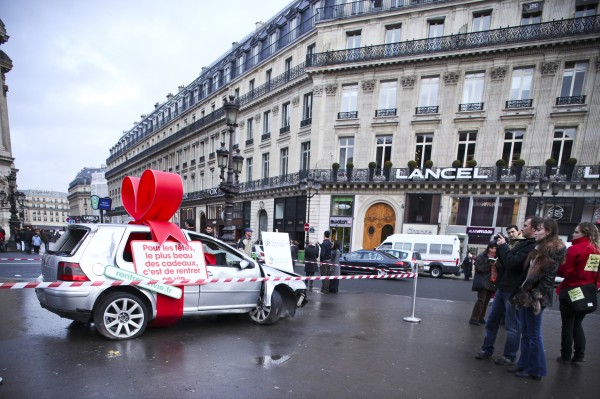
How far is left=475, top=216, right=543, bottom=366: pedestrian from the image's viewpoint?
13.2ft

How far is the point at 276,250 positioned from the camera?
799 cm

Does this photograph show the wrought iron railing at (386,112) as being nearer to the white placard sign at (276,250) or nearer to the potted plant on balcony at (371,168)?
the potted plant on balcony at (371,168)

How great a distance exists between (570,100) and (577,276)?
2048 cm

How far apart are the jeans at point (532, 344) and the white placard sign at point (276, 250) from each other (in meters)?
4.89

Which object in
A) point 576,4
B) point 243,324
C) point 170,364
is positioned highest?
point 576,4

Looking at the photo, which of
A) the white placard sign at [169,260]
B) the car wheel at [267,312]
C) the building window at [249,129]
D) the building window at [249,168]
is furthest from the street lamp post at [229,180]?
the building window at [249,129]

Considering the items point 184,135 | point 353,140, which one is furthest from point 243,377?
point 184,135

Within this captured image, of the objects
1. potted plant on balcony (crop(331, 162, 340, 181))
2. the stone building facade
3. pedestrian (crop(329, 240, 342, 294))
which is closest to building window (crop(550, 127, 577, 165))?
the stone building facade

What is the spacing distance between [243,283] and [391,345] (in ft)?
8.49

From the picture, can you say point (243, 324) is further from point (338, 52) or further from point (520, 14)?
point (520, 14)

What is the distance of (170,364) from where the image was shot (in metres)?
3.81

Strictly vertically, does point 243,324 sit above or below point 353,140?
below

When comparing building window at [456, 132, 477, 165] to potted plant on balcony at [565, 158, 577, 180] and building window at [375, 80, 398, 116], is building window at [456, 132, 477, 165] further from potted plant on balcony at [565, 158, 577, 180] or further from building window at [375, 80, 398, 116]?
potted plant on balcony at [565, 158, 577, 180]

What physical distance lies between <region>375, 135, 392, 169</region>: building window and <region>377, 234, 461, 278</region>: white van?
6984 millimetres
